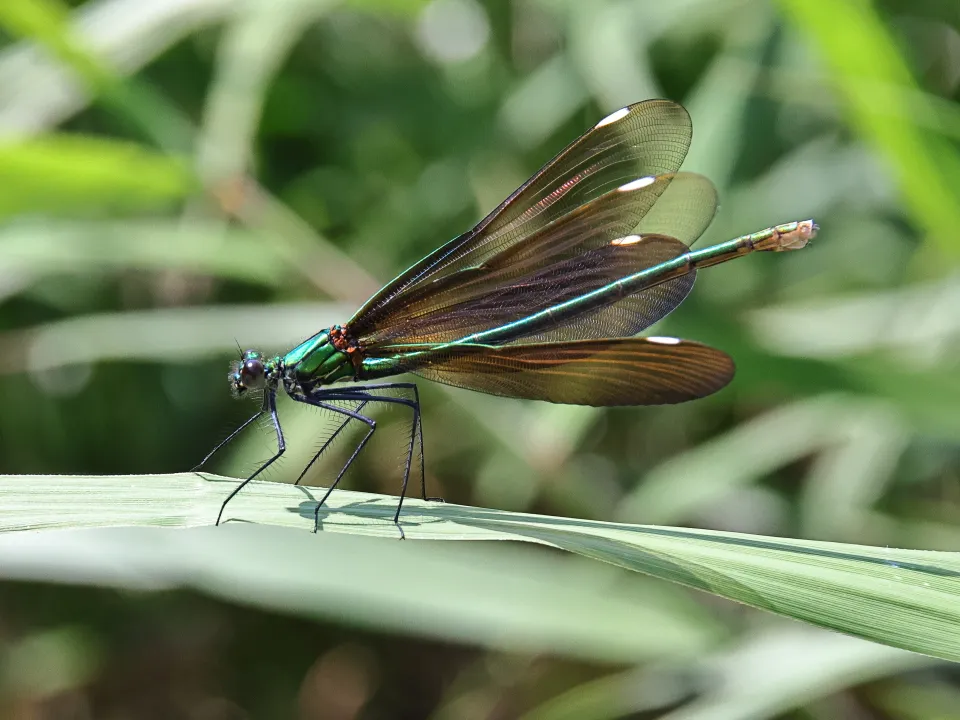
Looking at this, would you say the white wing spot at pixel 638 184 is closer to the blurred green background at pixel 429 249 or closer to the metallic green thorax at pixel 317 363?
the blurred green background at pixel 429 249

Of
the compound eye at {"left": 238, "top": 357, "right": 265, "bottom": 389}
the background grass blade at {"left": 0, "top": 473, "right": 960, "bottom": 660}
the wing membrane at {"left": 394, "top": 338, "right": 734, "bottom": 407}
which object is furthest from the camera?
the compound eye at {"left": 238, "top": 357, "right": 265, "bottom": 389}

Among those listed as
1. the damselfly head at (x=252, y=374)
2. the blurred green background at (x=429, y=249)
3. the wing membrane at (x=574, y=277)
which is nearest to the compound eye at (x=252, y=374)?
the damselfly head at (x=252, y=374)

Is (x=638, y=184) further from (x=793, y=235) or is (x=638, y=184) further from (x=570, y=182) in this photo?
(x=793, y=235)

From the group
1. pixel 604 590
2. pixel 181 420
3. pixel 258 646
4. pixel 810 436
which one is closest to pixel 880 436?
pixel 810 436

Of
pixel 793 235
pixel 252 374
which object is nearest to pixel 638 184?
pixel 793 235

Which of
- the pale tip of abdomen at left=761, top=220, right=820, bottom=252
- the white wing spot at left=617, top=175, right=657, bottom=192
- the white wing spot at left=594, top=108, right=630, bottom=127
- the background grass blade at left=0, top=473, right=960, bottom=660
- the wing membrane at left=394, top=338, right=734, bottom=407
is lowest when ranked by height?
the background grass blade at left=0, top=473, right=960, bottom=660

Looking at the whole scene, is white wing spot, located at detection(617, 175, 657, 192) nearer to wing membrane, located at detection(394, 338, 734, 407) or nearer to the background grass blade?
wing membrane, located at detection(394, 338, 734, 407)

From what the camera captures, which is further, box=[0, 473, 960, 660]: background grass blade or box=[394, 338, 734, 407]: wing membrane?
box=[394, 338, 734, 407]: wing membrane

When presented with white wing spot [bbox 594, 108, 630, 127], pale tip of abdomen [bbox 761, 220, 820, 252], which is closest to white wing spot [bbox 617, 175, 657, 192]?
white wing spot [bbox 594, 108, 630, 127]
